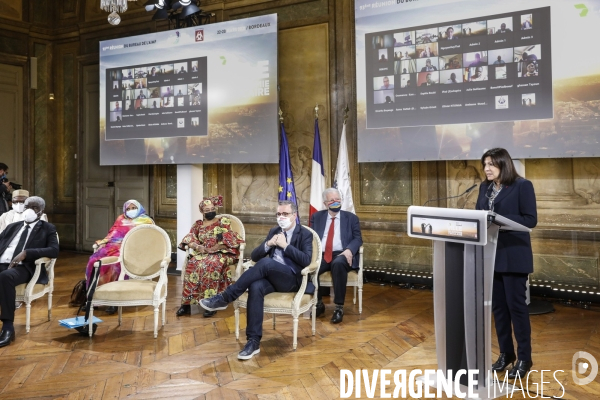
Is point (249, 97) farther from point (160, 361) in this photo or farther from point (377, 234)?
point (160, 361)

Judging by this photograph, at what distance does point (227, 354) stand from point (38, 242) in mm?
1857

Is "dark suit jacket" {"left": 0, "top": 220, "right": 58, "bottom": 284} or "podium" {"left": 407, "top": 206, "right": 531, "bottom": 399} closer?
"podium" {"left": 407, "top": 206, "right": 531, "bottom": 399}

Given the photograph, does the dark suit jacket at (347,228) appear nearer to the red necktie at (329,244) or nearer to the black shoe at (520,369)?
the red necktie at (329,244)

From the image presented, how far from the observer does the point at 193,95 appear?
7.18 meters

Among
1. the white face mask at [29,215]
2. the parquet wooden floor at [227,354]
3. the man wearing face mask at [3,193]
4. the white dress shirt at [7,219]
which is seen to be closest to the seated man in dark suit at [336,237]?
the parquet wooden floor at [227,354]

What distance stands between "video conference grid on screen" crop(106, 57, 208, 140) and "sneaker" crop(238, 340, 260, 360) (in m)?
3.76

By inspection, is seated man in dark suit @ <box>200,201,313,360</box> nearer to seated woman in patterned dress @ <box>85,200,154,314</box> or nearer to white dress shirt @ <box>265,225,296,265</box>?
white dress shirt @ <box>265,225,296,265</box>

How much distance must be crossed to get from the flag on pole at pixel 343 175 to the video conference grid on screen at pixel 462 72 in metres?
0.44

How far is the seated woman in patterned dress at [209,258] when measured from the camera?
5.09 metres

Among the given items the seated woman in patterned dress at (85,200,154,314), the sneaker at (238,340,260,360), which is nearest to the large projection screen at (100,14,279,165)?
the seated woman in patterned dress at (85,200,154,314)

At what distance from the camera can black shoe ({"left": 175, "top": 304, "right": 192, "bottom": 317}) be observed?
512cm

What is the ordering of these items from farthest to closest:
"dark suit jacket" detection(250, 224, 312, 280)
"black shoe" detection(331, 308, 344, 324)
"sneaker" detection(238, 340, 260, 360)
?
"black shoe" detection(331, 308, 344, 324) < "dark suit jacket" detection(250, 224, 312, 280) < "sneaker" detection(238, 340, 260, 360)

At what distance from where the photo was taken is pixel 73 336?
4453 mm

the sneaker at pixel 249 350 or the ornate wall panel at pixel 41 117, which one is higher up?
the ornate wall panel at pixel 41 117
